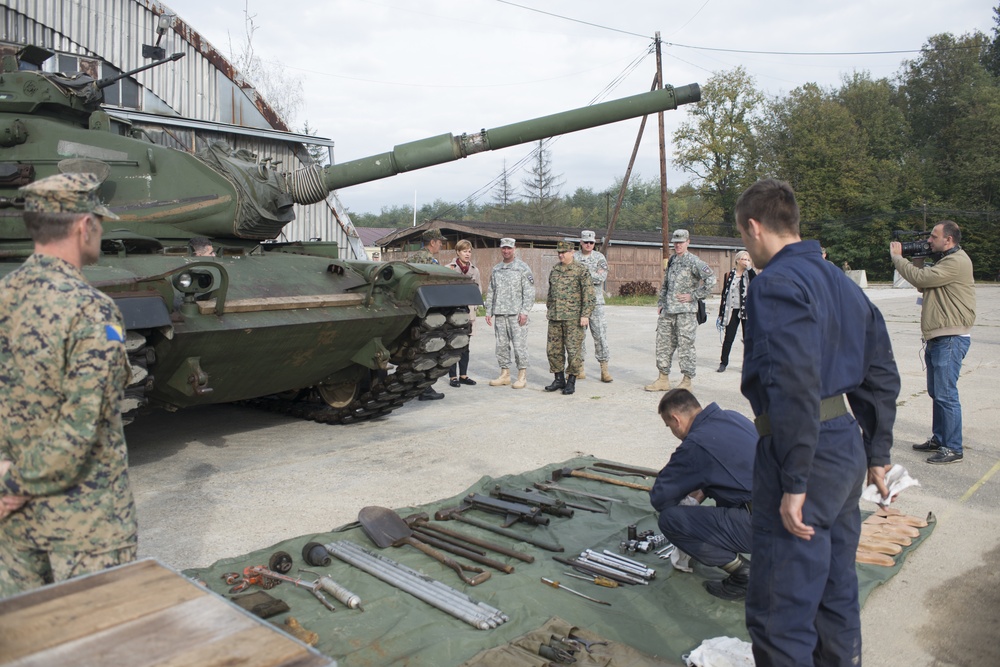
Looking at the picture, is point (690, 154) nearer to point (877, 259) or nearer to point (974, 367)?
point (877, 259)

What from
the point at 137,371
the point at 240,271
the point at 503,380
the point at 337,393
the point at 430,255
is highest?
the point at 430,255

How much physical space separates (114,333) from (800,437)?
1.88m

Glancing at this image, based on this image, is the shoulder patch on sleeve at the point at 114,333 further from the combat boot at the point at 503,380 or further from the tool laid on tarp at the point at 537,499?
the combat boot at the point at 503,380

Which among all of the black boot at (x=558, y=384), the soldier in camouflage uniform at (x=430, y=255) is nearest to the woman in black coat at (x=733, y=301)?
the black boot at (x=558, y=384)

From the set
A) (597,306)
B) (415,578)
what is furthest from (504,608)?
(597,306)

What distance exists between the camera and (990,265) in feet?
127

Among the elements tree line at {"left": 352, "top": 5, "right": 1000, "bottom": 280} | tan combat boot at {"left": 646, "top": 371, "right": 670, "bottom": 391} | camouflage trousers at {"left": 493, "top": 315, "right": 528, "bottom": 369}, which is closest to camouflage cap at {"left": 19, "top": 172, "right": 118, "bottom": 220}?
camouflage trousers at {"left": 493, "top": 315, "right": 528, "bottom": 369}

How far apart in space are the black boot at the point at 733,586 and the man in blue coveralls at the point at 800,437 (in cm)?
105

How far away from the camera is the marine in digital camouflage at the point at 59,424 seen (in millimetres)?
2117

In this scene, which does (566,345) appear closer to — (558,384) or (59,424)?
(558,384)

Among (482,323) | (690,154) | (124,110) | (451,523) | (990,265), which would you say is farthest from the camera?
(690,154)

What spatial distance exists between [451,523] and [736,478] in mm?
1663

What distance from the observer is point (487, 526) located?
436cm

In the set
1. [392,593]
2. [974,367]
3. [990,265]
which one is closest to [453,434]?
[392,593]
